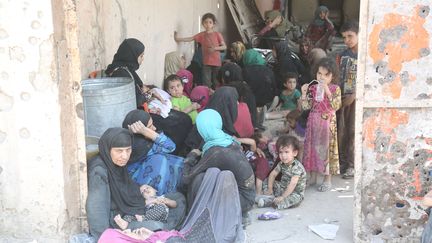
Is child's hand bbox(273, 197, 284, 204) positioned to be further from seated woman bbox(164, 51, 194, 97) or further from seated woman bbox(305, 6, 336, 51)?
seated woman bbox(305, 6, 336, 51)

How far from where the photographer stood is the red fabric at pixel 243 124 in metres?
5.35

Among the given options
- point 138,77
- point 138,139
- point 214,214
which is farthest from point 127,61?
point 214,214

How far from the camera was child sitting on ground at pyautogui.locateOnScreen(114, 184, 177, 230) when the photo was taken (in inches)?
152

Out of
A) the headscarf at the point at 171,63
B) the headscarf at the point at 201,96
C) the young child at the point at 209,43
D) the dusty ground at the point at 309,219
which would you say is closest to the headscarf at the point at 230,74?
the headscarf at the point at 201,96

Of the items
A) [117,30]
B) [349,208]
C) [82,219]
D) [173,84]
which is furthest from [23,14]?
[349,208]

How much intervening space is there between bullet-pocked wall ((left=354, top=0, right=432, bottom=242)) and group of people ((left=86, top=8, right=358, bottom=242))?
0.93m

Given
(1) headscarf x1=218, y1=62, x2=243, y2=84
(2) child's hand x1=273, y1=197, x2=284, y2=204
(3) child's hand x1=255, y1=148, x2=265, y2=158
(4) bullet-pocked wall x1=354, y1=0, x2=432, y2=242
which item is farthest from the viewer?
(1) headscarf x1=218, y1=62, x2=243, y2=84

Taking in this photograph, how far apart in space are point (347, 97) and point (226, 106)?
1.22 meters

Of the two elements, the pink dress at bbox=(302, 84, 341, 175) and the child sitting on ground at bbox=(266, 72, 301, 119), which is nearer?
the pink dress at bbox=(302, 84, 341, 175)

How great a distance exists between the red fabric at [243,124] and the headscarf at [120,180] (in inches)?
61.5

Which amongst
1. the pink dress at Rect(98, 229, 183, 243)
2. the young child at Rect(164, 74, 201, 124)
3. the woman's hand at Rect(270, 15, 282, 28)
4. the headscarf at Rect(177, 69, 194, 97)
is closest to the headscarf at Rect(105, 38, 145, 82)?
the young child at Rect(164, 74, 201, 124)

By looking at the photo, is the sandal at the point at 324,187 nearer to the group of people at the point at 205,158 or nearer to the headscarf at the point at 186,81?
the group of people at the point at 205,158

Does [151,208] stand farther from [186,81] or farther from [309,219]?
[186,81]

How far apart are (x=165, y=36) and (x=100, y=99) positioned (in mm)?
2984
